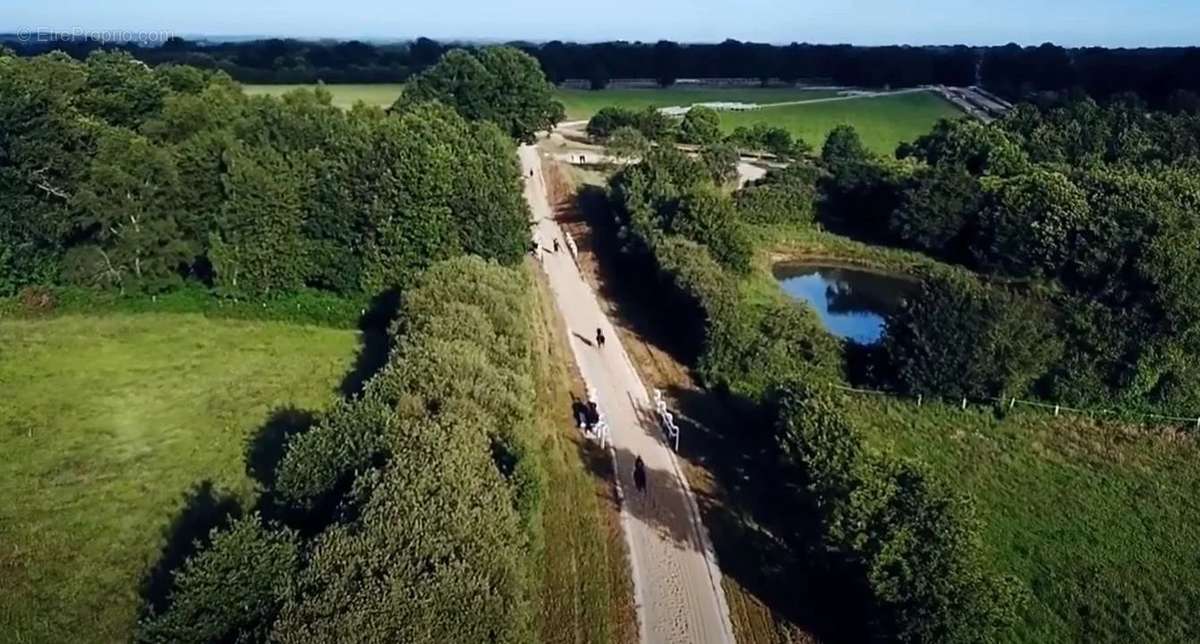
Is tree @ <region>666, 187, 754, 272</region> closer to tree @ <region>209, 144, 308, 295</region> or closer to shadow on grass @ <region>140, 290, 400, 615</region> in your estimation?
shadow on grass @ <region>140, 290, 400, 615</region>

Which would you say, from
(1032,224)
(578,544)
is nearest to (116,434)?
(578,544)

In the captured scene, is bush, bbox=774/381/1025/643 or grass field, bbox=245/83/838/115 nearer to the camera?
bush, bbox=774/381/1025/643

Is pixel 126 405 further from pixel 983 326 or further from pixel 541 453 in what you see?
pixel 983 326

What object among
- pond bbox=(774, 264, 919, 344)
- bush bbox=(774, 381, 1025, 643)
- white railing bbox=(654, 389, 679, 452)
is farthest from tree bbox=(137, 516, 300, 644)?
pond bbox=(774, 264, 919, 344)

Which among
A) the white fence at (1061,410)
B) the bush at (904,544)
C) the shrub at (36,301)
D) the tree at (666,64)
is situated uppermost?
the tree at (666,64)

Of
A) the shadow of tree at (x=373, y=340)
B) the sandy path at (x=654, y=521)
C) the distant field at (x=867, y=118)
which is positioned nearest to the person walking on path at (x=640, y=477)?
the sandy path at (x=654, y=521)

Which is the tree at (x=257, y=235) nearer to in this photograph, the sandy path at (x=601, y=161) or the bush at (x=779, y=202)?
the sandy path at (x=601, y=161)
